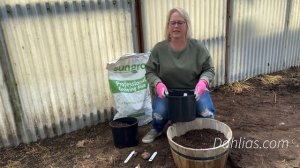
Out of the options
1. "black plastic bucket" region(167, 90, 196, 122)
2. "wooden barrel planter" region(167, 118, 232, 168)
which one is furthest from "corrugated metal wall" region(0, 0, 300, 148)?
"wooden barrel planter" region(167, 118, 232, 168)

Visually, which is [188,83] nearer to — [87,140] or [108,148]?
[108,148]

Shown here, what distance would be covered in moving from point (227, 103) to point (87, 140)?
208 centimetres

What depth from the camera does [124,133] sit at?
3.23 m

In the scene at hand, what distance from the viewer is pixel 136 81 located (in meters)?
3.63

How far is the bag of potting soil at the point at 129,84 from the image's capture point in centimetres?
354

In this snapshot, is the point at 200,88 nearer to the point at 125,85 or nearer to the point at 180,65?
the point at 180,65

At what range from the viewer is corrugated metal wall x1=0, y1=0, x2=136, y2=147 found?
313 centimetres

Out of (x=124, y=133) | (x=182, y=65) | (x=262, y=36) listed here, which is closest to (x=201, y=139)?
(x=182, y=65)

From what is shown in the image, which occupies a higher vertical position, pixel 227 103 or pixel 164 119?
pixel 164 119

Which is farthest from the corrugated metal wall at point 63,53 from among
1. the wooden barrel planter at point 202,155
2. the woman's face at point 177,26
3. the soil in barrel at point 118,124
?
the wooden barrel planter at point 202,155

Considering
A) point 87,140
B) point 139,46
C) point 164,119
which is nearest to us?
point 164,119

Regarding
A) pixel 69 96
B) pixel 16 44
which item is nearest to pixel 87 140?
pixel 69 96

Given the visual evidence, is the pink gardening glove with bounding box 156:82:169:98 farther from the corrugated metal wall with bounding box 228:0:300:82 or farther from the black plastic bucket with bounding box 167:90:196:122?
the corrugated metal wall with bounding box 228:0:300:82

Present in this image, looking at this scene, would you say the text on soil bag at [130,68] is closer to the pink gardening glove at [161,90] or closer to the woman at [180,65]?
the woman at [180,65]
